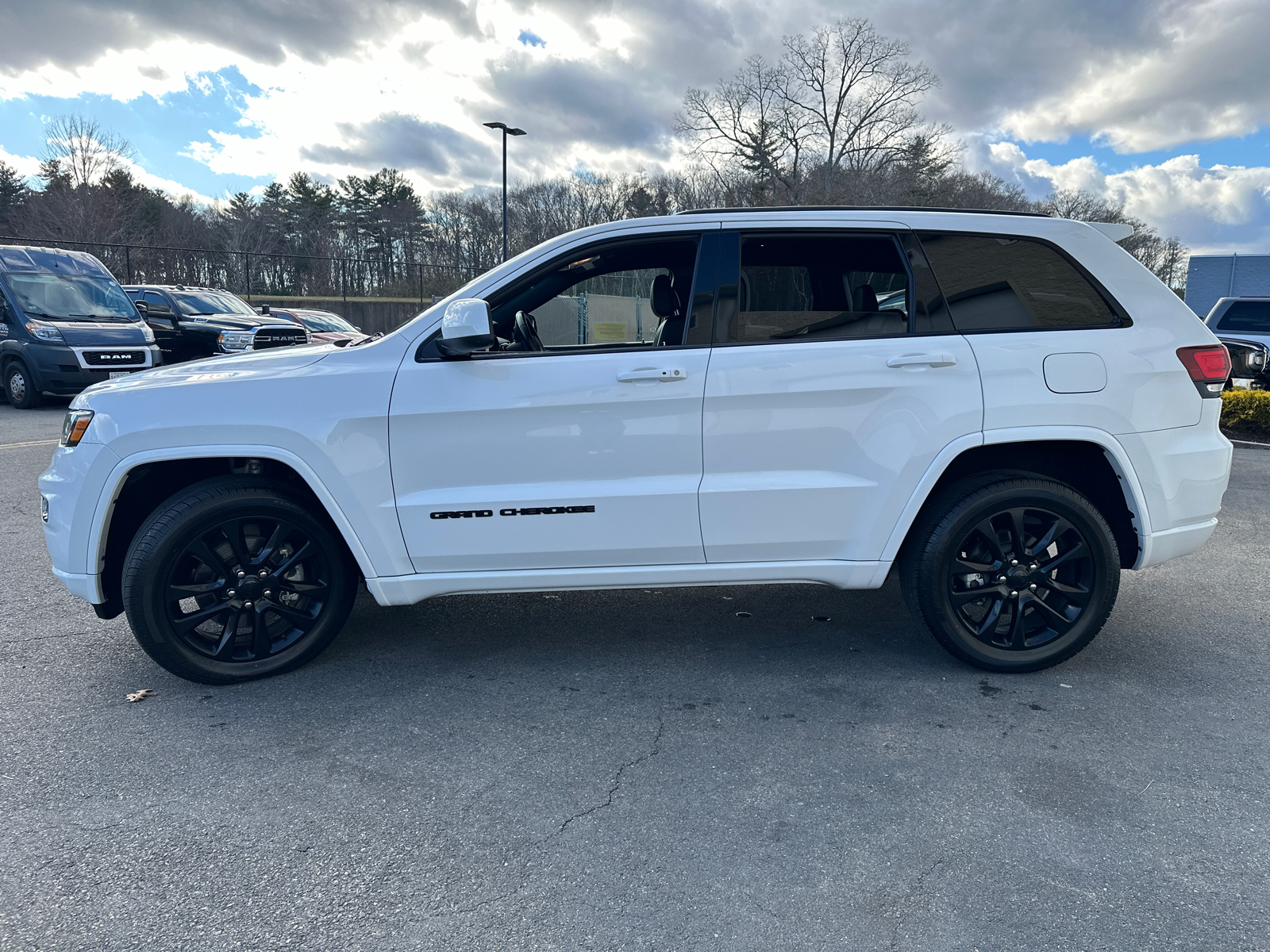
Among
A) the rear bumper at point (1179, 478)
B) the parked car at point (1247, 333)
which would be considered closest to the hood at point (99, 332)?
the rear bumper at point (1179, 478)

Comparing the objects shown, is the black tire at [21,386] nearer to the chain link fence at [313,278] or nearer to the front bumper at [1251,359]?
the chain link fence at [313,278]

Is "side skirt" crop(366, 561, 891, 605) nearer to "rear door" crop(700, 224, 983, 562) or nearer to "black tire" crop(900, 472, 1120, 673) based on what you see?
"rear door" crop(700, 224, 983, 562)

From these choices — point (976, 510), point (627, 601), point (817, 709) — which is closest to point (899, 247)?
point (976, 510)

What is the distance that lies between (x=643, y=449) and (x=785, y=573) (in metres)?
0.81

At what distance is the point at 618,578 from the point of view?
3523 millimetres

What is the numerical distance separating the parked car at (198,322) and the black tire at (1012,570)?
12.8 m

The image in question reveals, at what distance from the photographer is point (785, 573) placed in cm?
355

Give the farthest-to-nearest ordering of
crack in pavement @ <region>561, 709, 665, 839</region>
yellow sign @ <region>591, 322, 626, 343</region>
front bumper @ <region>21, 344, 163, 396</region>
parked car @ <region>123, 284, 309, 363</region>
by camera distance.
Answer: parked car @ <region>123, 284, 309, 363</region>
front bumper @ <region>21, 344, 163, 396</region>
yellow sign @ <region>591, 322, 626, 343</region>
crack in pavement @ <region>561, 709, 665, 839</region>

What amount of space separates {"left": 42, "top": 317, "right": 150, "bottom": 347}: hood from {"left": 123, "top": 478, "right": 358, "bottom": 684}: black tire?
1122 cm

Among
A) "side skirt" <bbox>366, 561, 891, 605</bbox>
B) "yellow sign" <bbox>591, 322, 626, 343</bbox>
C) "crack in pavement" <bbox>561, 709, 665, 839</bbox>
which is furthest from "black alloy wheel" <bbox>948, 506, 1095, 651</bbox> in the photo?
"yellow sign" <bbox>591, 322, 626, 343</bbox>

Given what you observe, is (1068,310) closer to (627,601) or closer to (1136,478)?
(1136,478)

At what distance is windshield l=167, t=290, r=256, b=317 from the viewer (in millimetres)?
16094

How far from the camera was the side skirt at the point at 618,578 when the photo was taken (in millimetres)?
3492

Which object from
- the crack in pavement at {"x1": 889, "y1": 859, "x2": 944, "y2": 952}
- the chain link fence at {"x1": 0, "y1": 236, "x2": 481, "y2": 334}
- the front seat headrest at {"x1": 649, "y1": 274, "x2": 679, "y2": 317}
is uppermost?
the chain link fence at {"x1": 0, "y1": 236, "x2": 481, "y2": 334}
